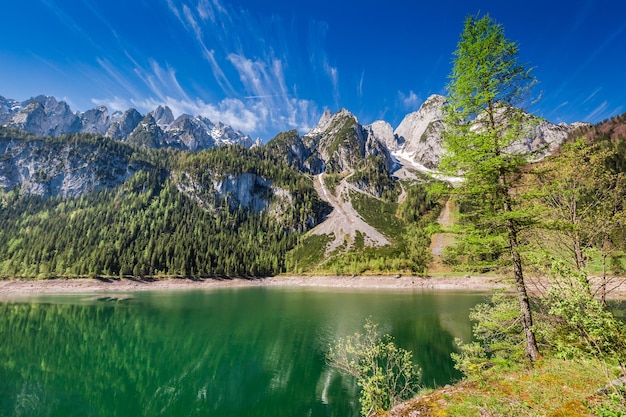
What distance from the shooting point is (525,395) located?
9062mm

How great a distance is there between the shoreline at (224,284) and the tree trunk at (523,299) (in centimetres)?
8952

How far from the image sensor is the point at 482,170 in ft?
41.8

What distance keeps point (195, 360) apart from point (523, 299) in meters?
32.4

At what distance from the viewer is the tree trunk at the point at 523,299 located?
476 inches

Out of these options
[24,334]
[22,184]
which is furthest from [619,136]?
[22,184]

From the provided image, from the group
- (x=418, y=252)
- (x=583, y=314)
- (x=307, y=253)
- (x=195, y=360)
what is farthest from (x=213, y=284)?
(x=583, y=314)

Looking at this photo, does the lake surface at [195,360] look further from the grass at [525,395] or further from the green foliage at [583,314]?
the green foliage at [583,314]

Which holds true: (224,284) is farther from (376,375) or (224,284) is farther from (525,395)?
(525,395)

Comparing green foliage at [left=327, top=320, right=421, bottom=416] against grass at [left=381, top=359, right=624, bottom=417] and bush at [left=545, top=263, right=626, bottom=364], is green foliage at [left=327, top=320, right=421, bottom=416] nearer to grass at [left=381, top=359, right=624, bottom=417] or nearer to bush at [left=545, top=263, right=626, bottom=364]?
grass at [left=381, top=359, right=624, bottom=417]

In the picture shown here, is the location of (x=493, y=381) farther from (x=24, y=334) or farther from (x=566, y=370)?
(x=24, y=334)

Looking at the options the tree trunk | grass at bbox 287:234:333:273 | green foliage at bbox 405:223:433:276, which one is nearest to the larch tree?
the tree trunk

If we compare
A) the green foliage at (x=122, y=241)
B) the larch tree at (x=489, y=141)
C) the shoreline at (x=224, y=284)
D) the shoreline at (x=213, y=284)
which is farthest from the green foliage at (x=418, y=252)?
the larch tree at (x=489, y=141)

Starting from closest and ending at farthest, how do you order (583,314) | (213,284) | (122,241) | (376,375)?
1. (583,314)
2. (376,375)
3. (213,284)
4. (122,241)

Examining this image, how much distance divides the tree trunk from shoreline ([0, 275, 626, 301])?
89.5m
